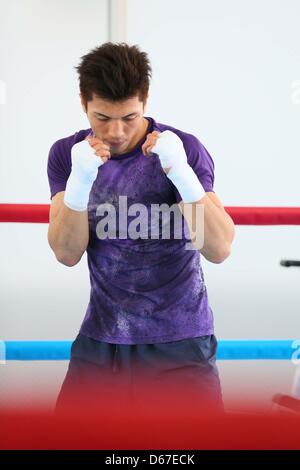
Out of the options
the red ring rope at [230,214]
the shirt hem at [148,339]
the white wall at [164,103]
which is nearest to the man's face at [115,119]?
the shirt hem at [148,339]

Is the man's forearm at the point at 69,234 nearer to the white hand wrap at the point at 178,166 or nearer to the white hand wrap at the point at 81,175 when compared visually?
the white hand wrap at the point at 81,175

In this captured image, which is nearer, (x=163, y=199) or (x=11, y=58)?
(x=163, y=199)

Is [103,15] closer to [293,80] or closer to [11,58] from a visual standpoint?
[11,58]

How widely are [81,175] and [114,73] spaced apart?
0.12m

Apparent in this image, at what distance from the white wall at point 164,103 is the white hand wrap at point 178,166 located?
3.17 ft

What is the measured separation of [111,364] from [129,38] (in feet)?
3.38

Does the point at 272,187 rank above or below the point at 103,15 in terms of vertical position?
below

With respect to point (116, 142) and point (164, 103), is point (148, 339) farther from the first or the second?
point (164, 103)

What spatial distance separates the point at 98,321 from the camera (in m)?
0.91

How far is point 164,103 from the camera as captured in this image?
178 cm

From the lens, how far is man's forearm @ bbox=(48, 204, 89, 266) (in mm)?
864

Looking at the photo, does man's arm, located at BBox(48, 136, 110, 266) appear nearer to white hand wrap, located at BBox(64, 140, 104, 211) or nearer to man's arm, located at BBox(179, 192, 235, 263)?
white hand wrap, located at BBox(64, 140, 104, 211)

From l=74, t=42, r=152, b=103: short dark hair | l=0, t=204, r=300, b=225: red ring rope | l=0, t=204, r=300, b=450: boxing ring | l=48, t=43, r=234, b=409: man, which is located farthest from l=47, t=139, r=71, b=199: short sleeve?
l=0, t=204, r=300, b=450: boxing ring
